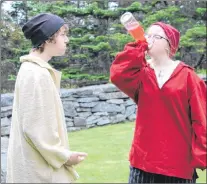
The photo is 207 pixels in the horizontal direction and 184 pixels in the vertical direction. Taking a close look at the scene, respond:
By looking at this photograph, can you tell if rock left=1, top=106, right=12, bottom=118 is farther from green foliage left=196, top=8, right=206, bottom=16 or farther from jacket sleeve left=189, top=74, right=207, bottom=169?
green foliage left=196, top=8, right=206, bottom=16

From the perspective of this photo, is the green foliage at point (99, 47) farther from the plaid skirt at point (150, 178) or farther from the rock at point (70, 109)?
the plaid skirt at point (150, 178)

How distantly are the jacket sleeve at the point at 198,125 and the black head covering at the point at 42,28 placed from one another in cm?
51

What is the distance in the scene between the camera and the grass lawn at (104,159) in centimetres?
285

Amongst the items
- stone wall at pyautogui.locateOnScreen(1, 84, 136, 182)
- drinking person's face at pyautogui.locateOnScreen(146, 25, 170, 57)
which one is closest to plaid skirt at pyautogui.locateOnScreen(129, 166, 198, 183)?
drinking person's face at pyautogui.locateOnScreen(146, 25, 170, 57)

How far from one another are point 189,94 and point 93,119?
2.88m

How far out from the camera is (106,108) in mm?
4934

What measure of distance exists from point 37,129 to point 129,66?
1.46 ft

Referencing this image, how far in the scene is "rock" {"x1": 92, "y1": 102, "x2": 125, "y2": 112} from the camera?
4.87 m

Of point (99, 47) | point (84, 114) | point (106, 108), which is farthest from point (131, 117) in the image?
point (99, 47)

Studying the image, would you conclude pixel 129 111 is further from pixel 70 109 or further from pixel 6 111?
pixel 6 111

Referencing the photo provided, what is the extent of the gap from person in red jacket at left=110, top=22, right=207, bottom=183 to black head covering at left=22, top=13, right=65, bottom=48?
0.99 feet

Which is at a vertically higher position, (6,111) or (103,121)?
(6,111)

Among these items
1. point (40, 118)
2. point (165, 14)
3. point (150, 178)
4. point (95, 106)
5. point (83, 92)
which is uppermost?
point (165, 14)

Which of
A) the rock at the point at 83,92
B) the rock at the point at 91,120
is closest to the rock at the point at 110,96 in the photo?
the rock at the point at 83,92
